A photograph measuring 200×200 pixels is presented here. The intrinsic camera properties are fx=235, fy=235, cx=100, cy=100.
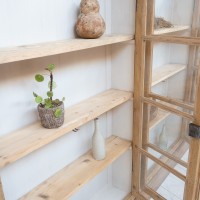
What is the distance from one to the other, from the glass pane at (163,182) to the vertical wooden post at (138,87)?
0.26ft

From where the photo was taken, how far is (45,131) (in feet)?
3.74

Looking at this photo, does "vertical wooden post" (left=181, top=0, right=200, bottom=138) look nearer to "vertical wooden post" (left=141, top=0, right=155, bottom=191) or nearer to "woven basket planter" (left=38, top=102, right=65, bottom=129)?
"vertical wooden post" (left=141, top=0, right=155, bottom=191)

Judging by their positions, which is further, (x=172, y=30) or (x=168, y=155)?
(x=168, y=155)

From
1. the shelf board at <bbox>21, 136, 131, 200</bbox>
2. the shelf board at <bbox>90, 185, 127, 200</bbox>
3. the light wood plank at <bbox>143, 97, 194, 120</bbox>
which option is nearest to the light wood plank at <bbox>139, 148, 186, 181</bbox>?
the shelf board at <bbox>21, 136, 131, 200</bbox>

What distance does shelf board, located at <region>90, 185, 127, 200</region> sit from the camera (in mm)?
1910

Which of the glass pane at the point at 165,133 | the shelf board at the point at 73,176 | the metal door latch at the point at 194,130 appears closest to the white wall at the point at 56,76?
the shelf board at the point at 73,176

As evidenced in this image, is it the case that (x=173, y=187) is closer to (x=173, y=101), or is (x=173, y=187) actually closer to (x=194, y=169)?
(x=194, y=169)

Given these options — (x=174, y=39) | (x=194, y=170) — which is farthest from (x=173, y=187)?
(x=174, y=39)

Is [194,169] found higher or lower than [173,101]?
lower

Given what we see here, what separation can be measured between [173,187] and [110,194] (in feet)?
1.74

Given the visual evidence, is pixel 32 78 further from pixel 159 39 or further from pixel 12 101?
pixel 159 39

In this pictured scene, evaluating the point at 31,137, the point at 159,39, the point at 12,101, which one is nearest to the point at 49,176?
the point at 31,137

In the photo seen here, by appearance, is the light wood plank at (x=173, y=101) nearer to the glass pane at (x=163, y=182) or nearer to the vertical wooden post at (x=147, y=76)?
the vertical wooden post at (x=147, y=76)

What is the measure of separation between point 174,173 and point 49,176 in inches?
31.3
